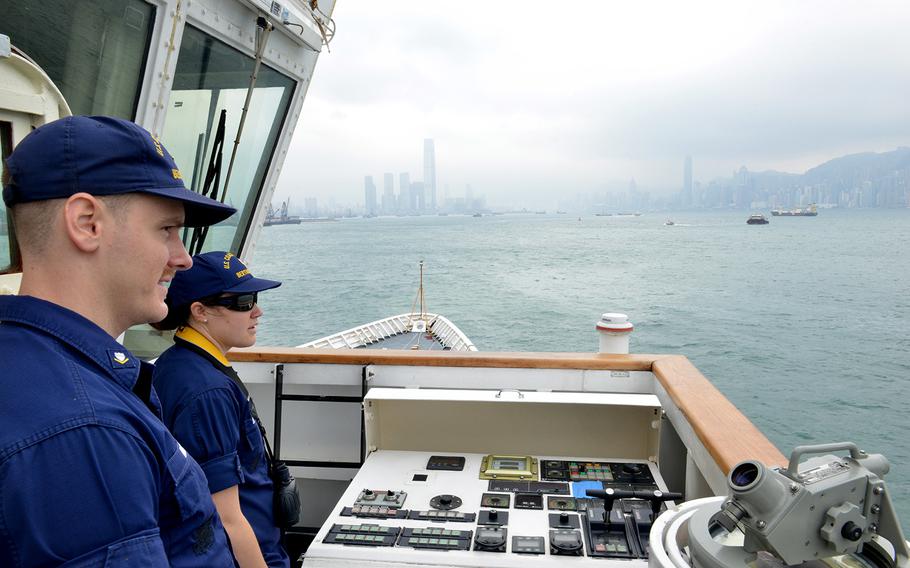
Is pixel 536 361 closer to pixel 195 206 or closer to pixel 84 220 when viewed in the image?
pixel 195 206

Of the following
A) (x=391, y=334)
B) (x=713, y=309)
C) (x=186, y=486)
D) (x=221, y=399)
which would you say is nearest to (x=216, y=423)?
(x=221, y=399)

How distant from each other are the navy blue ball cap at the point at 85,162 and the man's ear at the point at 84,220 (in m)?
0.01

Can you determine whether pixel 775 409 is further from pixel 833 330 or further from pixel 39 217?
pixel 39 217

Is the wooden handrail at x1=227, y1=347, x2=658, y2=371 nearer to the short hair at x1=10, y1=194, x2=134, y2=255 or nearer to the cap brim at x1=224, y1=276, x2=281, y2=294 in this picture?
the cap brim at x1=224, y1=276, x2=281, y2=294

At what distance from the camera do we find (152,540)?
89 centimetres

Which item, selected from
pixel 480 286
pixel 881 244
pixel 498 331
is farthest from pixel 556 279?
pixel 881 244

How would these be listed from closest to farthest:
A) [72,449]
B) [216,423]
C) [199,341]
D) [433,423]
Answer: [72,449], [216,423], [199,341], [433,423]

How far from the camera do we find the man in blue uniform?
0.81 m

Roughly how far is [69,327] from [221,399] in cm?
96

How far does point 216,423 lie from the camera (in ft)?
6.01

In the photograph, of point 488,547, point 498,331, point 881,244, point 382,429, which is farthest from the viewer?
point 881,244

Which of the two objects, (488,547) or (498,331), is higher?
(488,547)

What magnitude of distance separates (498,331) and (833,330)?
1462 centimetres

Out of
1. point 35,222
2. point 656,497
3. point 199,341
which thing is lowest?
point 656,497
